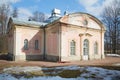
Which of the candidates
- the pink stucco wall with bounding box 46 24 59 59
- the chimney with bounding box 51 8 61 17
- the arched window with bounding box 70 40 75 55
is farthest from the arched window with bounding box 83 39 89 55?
the chimney with bounding box 51 8 61 17

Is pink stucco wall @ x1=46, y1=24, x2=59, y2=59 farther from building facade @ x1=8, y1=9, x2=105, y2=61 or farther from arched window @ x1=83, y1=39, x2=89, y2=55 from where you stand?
arched window @ x1=83, y1=39, x2=89, y2=55

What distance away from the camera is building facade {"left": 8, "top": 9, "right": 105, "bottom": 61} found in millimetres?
20875

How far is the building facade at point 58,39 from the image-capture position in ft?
68.5

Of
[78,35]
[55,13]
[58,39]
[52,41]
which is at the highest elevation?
[55,13]

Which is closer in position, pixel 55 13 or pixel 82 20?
pixel 82 20

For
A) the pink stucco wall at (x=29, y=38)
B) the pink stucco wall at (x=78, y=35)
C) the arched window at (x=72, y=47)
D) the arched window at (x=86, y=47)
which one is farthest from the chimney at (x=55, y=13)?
the arched window at (x=72, y=47)

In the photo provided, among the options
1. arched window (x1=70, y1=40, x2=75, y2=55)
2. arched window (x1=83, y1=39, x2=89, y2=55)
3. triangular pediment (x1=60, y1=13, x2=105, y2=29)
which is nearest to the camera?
triangular pediment (x1=60, y1=13, x2=105, y2=29)

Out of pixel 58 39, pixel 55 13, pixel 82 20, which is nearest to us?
pixel 58 39

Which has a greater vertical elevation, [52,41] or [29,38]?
[29,38]

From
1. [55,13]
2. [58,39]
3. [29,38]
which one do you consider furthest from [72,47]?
[55,13]

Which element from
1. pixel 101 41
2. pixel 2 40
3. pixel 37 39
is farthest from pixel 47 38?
pixel 2 40

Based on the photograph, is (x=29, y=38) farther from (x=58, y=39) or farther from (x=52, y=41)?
(x=58, y=39)

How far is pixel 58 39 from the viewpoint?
20.6 m

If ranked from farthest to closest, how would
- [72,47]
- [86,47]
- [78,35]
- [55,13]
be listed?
[55,13] < [86,47] < [78,35] < [72,47]
